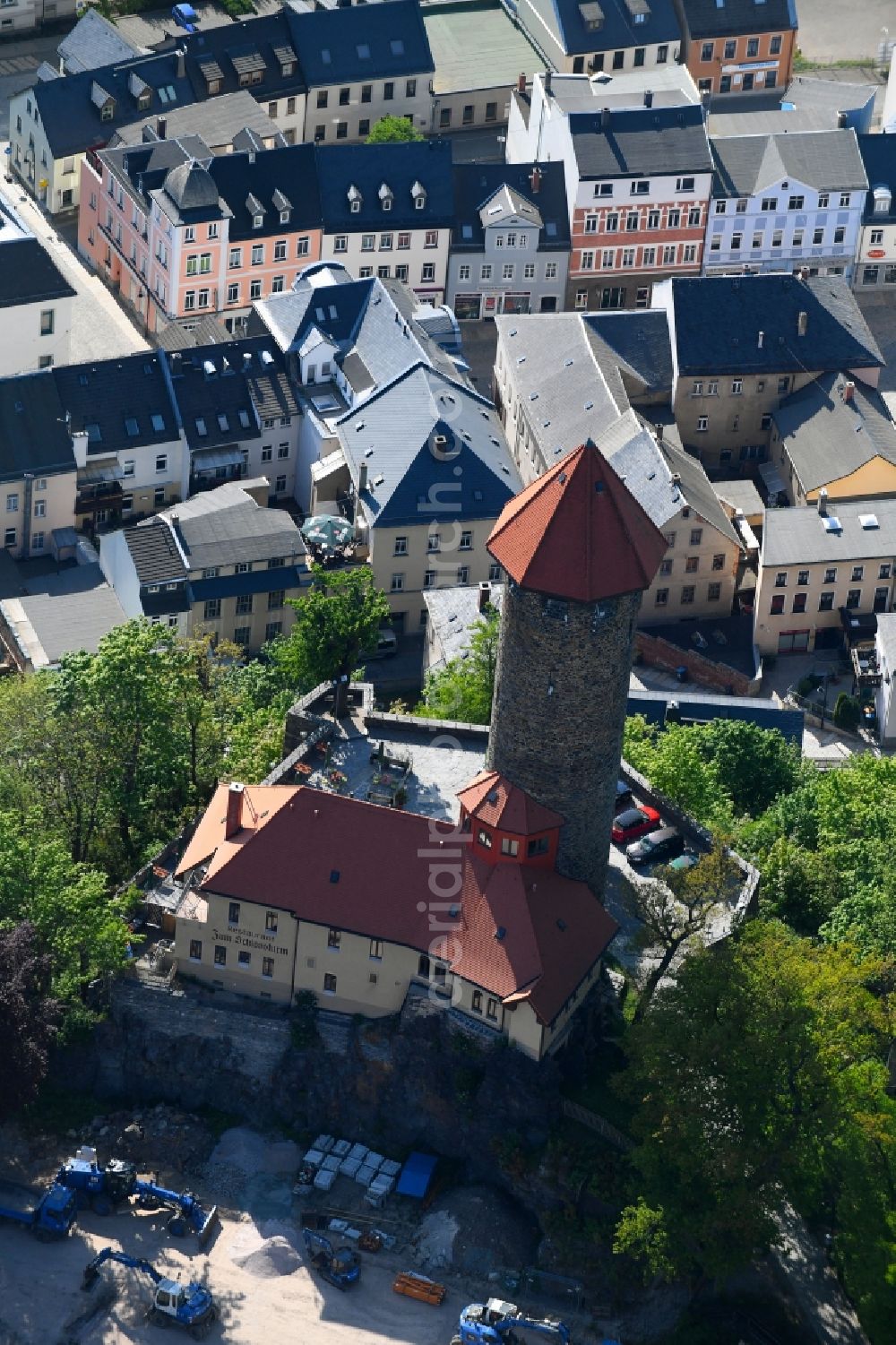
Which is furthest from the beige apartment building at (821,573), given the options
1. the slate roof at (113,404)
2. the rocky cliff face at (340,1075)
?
the rocky cliff face at (340,1075)

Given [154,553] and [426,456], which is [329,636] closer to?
[154,553]

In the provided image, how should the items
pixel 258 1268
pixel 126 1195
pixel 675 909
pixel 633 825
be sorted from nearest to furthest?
pixel 258 1268, pixel 126 1195, pixel 675 909, pixel 633 825

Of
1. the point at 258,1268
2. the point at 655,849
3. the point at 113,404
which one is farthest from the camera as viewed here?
the point at 113,404

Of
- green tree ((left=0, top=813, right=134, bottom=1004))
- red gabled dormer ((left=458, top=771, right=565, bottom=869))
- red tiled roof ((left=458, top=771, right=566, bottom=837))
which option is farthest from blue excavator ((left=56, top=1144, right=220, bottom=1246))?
red tiled roof ((left=458, top=771, right=566, bottom=837))

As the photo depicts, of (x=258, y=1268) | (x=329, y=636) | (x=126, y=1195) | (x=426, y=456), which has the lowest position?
(x=258, y=1268)

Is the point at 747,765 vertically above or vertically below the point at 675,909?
below

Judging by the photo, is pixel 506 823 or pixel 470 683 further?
pixel 470 683

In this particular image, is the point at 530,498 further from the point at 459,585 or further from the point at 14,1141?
the point at 459,585

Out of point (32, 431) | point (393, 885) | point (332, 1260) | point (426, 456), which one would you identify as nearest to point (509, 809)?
point (393, 885)
